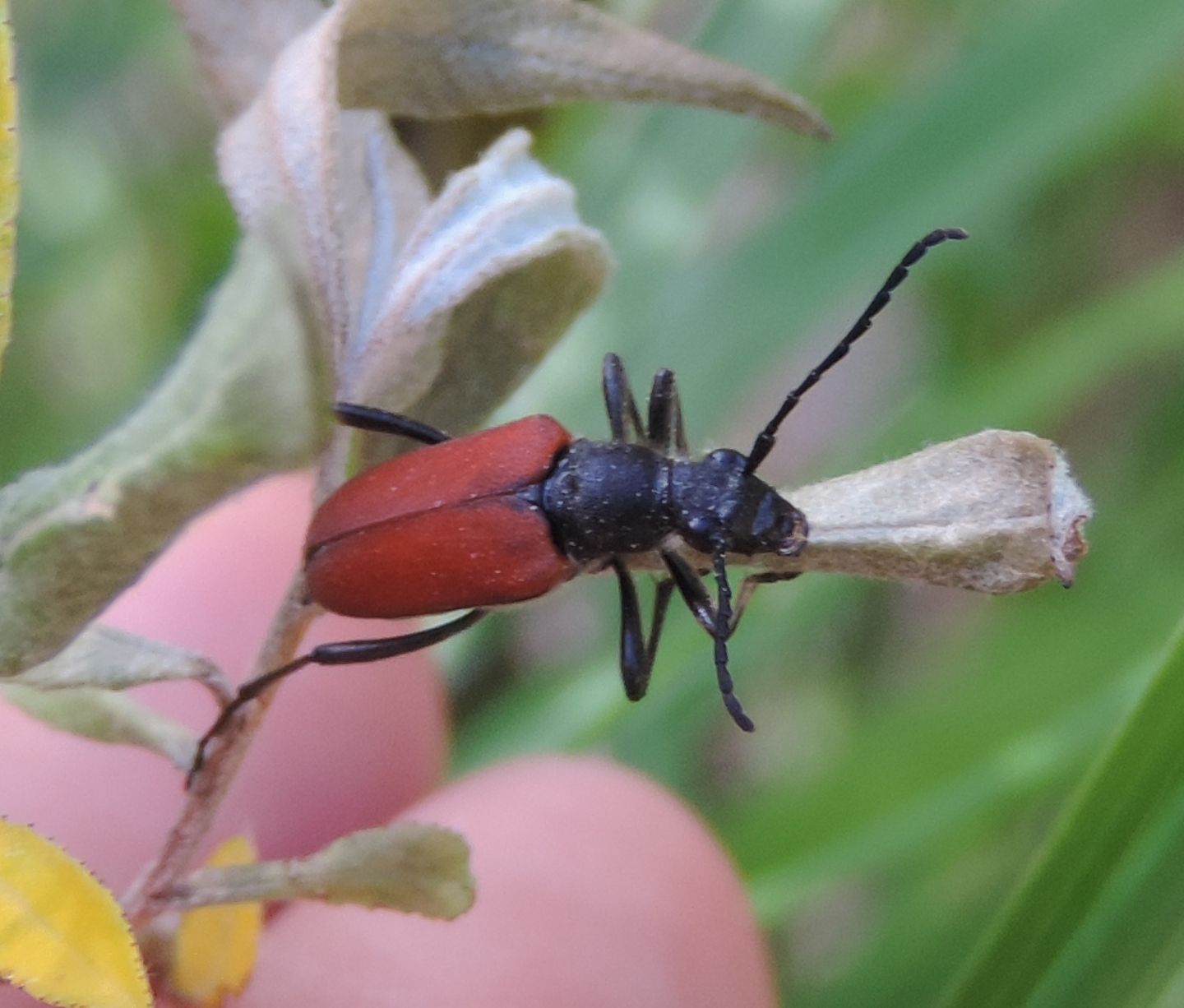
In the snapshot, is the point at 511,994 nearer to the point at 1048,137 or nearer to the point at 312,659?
the point at 312,659

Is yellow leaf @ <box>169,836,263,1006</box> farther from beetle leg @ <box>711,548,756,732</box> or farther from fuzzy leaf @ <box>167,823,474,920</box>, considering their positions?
beetle leg @ <box>711,548,756,732</box>

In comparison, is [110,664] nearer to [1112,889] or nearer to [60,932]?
[60,932]

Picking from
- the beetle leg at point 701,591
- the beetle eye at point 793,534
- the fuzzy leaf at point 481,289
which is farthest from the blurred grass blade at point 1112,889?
the fuzzy leaf at point 481,289

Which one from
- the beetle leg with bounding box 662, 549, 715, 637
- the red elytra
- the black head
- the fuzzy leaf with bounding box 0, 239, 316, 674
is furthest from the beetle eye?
the fuzzy leaf with bounding box 0, 239, 316, 674

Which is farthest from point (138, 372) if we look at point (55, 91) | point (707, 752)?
point (707, 752)

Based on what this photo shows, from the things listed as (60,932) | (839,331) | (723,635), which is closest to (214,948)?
(60,932)

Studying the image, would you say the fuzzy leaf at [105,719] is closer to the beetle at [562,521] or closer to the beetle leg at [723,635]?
the beetle at [562,521]
